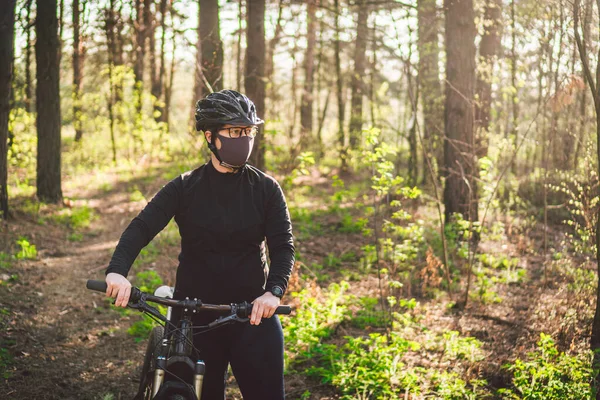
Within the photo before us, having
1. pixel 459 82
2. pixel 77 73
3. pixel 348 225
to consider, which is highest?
pixel 77 73

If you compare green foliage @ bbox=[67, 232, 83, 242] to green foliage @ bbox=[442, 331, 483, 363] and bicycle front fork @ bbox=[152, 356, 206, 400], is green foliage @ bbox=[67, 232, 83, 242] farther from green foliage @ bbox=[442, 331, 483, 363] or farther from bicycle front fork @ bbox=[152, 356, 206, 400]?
bicycle front fork @ bbox=[152, 356, 206, 400]

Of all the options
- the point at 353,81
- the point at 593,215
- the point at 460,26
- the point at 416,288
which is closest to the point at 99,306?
the point at 416,288

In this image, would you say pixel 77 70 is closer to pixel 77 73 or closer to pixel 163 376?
pixel 77 73

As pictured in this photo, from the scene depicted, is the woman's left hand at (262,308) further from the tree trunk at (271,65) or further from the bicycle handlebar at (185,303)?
the tree trunk at (271,65)

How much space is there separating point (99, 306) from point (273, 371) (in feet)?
17.6

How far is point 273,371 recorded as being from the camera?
324 cm

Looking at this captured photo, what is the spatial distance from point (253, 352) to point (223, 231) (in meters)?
0.72

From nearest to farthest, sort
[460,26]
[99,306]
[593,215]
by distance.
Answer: [593,215], [99,306], [460,26]

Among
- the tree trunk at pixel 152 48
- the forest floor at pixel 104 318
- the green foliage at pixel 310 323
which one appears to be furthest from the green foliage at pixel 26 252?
the tree trunk at pixel 152 48

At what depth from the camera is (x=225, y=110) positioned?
3385mm

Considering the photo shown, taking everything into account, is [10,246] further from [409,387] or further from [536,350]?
[536,350]

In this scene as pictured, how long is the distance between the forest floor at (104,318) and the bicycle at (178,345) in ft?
8.68

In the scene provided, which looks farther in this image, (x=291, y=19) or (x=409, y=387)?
(x=291, y=19)

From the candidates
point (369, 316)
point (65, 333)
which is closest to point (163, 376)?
point (65, 333)
